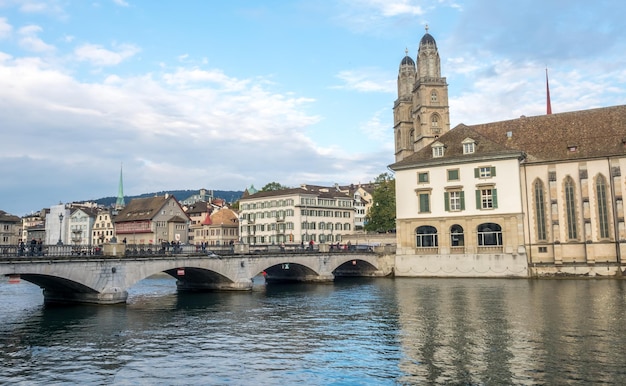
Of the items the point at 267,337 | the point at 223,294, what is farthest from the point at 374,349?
the point at 223,294

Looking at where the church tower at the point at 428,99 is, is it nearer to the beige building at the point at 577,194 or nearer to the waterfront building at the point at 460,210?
the waterfront building at the point at 460,210

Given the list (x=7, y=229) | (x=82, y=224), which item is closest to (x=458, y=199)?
(x=7, y=229)

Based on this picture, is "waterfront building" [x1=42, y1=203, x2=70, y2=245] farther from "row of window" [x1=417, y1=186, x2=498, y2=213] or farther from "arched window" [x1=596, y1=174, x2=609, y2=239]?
"arched window" [x1=596, y1=174, x2=609, y2=239]

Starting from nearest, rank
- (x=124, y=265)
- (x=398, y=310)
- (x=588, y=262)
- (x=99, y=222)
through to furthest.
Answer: (x=398, y=310) → (x=124, y=265) → (x=588, y=262) → (x=99, y=222)

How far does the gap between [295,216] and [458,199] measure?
46.3m

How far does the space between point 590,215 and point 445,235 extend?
14.3 metres

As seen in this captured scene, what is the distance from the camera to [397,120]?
10525cm

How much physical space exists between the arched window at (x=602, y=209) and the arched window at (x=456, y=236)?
520 inches

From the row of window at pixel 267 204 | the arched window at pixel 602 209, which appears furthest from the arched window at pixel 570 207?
the row of window at pixel 267 204

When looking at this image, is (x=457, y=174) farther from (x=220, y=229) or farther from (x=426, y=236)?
(x=220, y=229)

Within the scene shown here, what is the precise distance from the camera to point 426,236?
59906 mm

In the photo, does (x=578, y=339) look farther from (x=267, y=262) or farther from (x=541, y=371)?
(x=267, y=262)

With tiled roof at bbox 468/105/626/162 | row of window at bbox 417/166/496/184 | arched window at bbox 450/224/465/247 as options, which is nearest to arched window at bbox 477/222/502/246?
arched window at bbox 450/224/465/247

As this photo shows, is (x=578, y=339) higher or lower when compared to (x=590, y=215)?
lower
